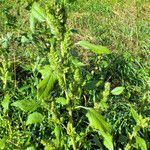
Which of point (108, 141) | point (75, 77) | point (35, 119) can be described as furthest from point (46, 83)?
point (108, 141)

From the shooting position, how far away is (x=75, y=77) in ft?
6.24

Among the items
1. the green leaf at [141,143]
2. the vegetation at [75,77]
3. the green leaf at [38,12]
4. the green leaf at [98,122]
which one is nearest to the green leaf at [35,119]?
the vegetation at [75,77]

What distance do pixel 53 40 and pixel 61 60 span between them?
0.15m

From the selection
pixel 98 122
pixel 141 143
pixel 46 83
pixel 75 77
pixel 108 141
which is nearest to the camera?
pixel 46 83

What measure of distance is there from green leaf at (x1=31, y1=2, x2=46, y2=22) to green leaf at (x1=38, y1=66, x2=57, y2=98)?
0.82 ft

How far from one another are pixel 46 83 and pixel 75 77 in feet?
0.98

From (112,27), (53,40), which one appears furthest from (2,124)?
(112,27)

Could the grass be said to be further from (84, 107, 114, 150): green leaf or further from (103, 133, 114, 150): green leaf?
(84, 107, 114, 150): green leaf

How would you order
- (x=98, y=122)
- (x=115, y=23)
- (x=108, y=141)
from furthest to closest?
(x=115, y=23), (x=108, y=141), (x=98, y=122)

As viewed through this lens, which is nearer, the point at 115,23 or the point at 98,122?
the point at 98,122

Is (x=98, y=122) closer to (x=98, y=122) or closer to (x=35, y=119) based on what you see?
(x=98, y=122)

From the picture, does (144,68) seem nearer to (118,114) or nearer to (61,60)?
(118,114)

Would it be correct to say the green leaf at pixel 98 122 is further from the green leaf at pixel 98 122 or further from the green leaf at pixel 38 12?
the green leaf at pixel 38 12

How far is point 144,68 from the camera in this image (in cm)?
405
